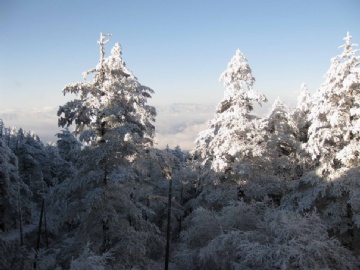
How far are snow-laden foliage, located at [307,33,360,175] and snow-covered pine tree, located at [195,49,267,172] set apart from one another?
13.8 ft

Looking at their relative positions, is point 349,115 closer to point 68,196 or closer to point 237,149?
point 237,149

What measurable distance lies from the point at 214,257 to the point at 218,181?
6149 millimetres

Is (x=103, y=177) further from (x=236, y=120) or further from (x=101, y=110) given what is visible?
(x=236, y=120)

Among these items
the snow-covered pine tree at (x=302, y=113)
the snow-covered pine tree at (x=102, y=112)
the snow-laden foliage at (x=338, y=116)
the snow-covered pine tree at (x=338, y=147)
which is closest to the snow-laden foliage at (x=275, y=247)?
the snow-covered pine tree at (x=338, y=147)

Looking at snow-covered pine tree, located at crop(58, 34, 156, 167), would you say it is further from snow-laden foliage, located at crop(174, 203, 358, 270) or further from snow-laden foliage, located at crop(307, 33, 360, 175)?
Answer: snow-laden foliage, located at crop(307, 33, 360, 175)

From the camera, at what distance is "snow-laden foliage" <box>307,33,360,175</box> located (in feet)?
44.4

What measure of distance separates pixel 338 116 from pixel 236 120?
20.4 ft

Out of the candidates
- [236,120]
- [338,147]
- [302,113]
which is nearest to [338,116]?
[338,147]

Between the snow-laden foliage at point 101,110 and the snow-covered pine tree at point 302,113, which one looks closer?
the snow-laden foliage at point 101,110

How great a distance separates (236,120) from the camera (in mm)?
18656

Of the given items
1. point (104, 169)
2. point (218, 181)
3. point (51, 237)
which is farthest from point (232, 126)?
point (51, 237)

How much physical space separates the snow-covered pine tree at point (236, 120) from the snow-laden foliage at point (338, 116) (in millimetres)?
4203

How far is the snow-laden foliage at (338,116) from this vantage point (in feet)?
44.4

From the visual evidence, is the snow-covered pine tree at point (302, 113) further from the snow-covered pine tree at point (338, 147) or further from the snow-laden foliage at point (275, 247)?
the snow-laden foliage at point (275, 247)
